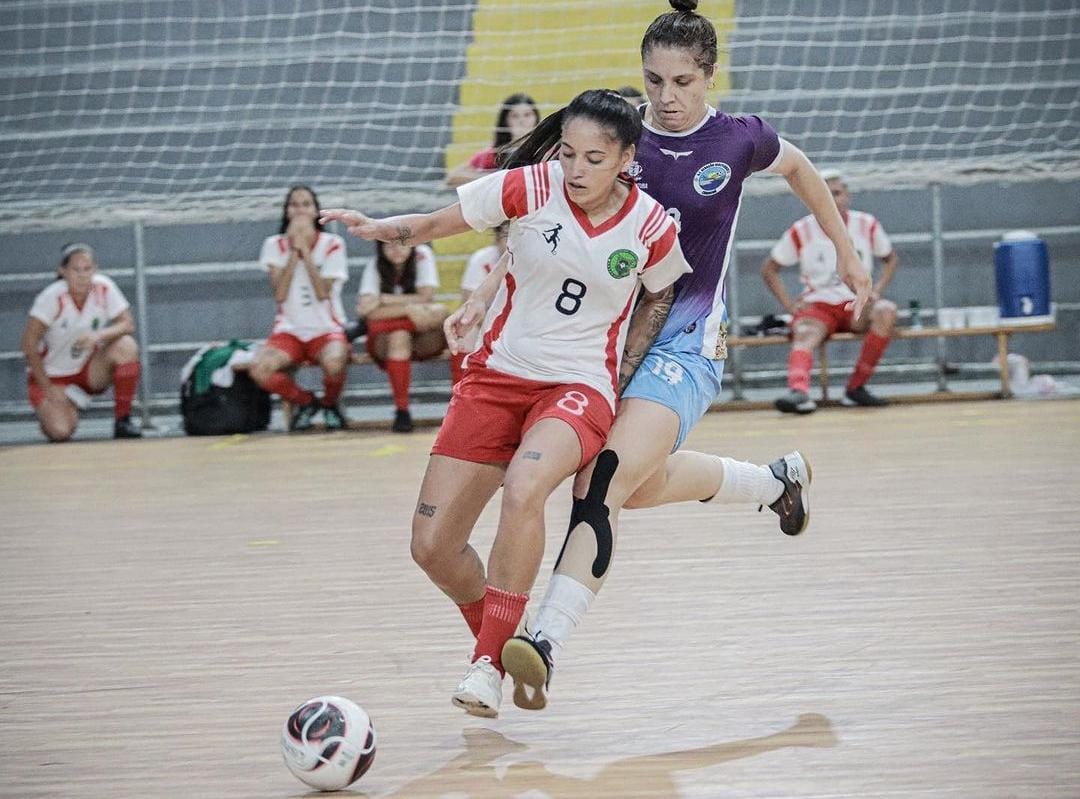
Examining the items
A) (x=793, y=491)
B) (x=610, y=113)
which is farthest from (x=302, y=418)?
(x=610, y=113)

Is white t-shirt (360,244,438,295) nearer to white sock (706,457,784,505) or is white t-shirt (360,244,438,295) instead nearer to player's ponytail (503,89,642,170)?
white sock (706,457,784,505)

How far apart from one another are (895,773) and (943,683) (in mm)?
583

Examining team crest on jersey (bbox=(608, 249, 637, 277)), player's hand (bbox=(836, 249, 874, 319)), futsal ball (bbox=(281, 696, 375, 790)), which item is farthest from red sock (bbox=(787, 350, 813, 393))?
futsal ball (bbox=(281, 696, 375, 790))

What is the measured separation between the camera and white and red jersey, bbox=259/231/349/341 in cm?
935

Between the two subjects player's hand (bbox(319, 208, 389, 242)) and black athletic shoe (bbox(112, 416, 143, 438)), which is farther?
black athletic shoe (bbox(112, 416, 143, 438))

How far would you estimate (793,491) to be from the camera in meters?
4.20

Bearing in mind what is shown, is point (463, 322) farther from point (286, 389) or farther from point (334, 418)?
point (334, 418)

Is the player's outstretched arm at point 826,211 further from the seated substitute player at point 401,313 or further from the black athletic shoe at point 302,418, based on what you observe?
the black athletic shoe at point 302,418

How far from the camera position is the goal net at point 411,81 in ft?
34.3

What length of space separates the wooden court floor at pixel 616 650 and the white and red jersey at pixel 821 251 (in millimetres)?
3026

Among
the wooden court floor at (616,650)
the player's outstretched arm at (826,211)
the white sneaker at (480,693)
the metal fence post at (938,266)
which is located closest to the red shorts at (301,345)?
the wooden court floor at (616,650)

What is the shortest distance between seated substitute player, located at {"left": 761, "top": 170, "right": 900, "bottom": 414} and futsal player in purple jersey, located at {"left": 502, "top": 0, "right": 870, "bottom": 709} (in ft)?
17.7

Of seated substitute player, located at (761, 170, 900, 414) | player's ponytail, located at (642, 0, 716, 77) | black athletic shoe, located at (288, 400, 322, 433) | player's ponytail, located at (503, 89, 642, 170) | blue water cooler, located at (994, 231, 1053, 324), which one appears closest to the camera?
player's ponytail, located at (503, 89, 642, 170)

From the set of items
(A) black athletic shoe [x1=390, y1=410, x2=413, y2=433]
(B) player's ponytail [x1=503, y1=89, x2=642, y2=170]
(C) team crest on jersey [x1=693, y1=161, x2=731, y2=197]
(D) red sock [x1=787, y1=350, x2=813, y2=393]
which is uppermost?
(B) player's ponytail [x1=503, y1=89, x2=642, y2=170]
